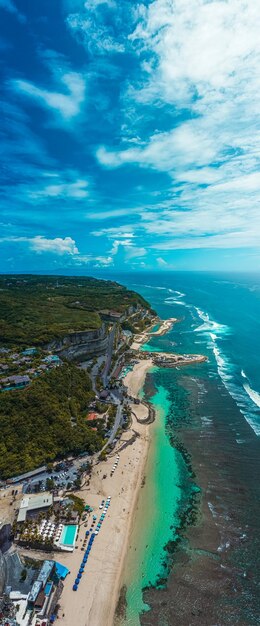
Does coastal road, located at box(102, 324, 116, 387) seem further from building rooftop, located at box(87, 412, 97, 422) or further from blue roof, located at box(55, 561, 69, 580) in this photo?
blue roof, located at box(55, 561, 69, 580)

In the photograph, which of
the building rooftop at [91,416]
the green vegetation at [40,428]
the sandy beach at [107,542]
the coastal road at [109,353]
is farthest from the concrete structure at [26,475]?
the coastal road at [109,353]

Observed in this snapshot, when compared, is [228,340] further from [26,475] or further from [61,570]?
[61,570]

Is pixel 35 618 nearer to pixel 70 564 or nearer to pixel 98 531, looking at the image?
pixel 70 564

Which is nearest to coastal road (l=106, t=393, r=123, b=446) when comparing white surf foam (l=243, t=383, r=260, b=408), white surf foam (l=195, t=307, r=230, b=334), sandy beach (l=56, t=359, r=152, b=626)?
sandy beach (l=56, t=359, r=152, b=626)

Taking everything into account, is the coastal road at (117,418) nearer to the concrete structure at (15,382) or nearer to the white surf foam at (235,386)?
the concrete structure at (15,382)

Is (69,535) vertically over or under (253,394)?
under

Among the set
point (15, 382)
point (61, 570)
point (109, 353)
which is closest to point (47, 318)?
point (109, 353)

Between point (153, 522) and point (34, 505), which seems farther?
point (153, 522)
